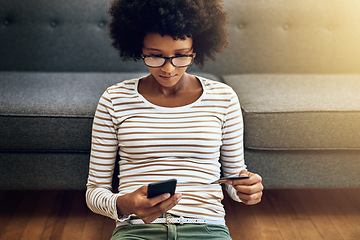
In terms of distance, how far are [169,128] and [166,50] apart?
206 millimetres

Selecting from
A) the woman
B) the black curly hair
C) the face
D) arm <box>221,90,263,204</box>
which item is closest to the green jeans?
the woman

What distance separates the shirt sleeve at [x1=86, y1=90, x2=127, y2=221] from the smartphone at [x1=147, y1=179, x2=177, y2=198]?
0.20 meters

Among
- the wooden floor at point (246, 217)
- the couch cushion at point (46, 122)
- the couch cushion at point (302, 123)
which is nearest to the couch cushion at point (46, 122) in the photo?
the couch cushion at point (46, 122)

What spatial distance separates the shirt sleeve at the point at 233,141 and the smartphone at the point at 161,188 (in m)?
0.30

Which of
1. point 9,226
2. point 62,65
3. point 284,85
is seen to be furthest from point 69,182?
point 284,85

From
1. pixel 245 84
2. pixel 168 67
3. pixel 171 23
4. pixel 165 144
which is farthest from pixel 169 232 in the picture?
pixel 245 84

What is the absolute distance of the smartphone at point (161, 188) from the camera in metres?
0.89

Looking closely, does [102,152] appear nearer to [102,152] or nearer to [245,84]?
[102,152]

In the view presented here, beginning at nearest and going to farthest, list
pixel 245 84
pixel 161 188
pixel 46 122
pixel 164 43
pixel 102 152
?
pixel 161 188 < pixel 164 43 < pixel 102 152 < pixel 46 122 < pixel 245 84

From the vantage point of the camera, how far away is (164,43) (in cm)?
101

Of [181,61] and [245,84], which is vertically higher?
[181,61]

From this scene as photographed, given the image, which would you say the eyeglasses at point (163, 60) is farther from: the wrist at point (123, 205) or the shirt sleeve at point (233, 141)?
the wrist at point (123, 205)

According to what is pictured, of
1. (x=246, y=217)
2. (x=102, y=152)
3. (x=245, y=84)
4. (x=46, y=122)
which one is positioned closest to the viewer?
(x=102, y=152)

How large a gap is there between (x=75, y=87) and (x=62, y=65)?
44cm
